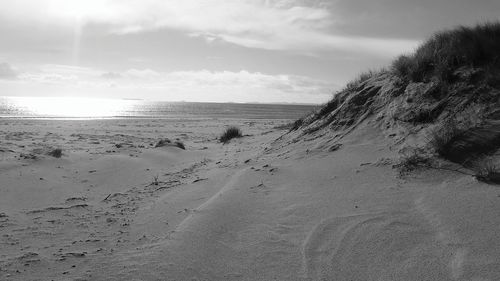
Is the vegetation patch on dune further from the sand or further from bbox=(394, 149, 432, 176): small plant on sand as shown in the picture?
the sand

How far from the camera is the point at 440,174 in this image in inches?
169

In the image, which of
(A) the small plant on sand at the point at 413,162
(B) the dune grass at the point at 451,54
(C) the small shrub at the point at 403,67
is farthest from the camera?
(C) the small shrub at the point at 403,67

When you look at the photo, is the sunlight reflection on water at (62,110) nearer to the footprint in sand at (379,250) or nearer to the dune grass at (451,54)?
the dune grass at (451,54)

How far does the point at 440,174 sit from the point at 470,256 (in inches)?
63.8

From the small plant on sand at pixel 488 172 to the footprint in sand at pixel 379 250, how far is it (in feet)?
3.02

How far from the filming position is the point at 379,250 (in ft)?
10.3

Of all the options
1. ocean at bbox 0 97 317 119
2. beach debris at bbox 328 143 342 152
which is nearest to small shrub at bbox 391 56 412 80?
beach debris at bbox 328 143 342 152

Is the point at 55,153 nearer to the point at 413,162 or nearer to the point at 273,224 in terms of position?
the point at 273,224

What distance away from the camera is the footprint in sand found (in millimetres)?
2840

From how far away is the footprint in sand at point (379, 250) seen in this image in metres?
2.84

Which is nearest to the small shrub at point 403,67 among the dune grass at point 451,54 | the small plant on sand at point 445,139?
the dune grass at point 451,54

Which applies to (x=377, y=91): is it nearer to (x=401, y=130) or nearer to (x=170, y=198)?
(x=401, y=130)

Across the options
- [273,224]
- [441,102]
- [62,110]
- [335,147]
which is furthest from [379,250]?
[62,110]

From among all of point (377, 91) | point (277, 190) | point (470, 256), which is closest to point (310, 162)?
point (277, 190)
